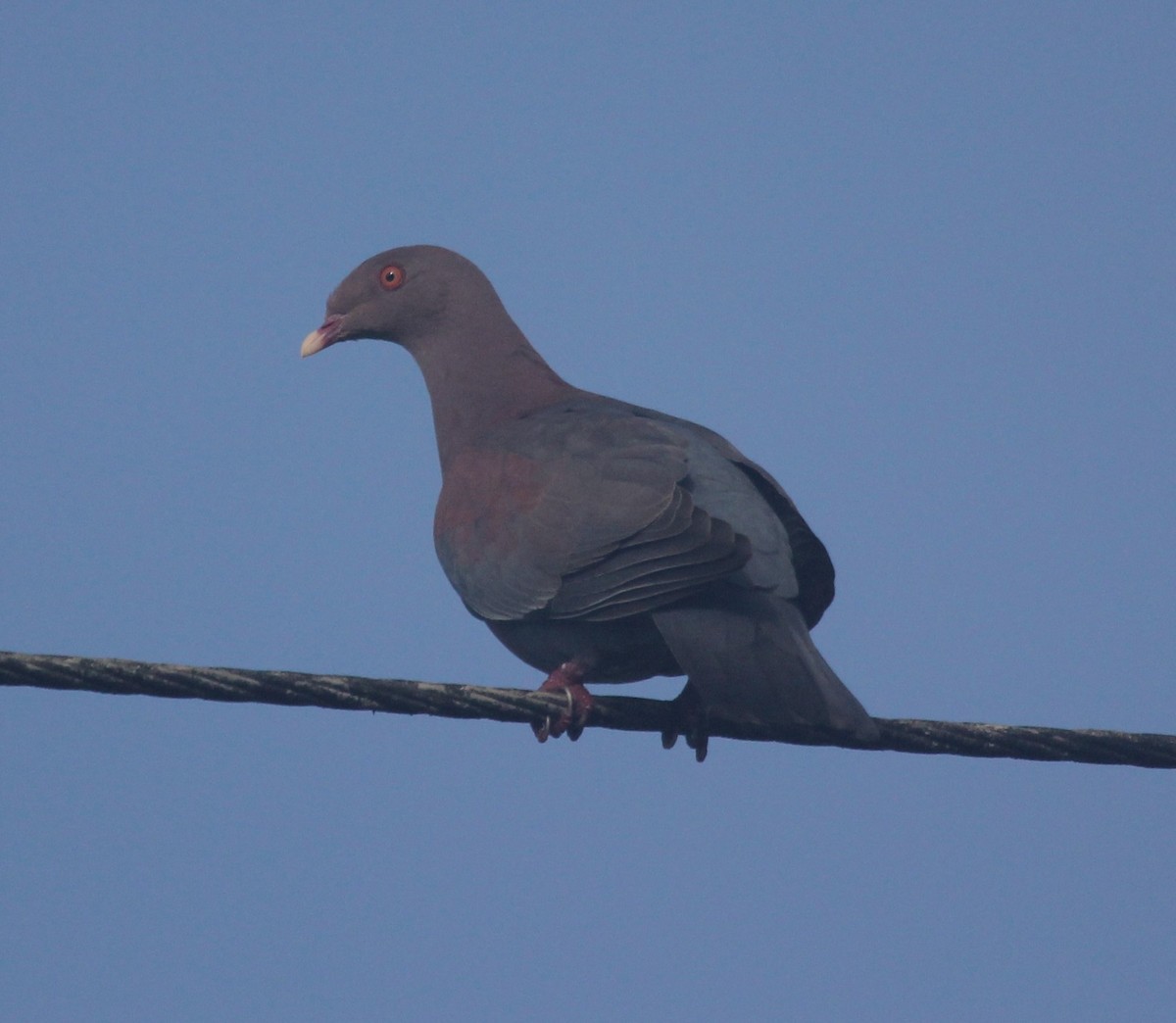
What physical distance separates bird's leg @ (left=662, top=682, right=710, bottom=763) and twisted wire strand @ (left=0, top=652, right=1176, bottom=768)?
305mm

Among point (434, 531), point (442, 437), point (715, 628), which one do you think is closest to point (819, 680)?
point (715, 628)

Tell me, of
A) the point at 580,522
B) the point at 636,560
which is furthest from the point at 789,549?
the point at 580,522

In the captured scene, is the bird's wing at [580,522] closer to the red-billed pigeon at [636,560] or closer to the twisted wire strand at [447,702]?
the red-billed pigeon at [636,560]

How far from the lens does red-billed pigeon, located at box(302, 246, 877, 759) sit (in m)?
4.47

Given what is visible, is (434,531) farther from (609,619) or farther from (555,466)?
(609,619)

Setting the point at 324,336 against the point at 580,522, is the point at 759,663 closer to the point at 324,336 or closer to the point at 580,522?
the point at 580,522

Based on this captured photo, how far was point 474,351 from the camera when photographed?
6.79m

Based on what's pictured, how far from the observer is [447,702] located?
3770 millimetres

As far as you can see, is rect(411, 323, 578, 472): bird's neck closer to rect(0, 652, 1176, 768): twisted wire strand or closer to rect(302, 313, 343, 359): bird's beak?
rect(302, 313, 343, 359): bird's beak

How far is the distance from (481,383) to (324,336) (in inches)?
34.0

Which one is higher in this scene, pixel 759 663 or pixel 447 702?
Result: pixel 759 663

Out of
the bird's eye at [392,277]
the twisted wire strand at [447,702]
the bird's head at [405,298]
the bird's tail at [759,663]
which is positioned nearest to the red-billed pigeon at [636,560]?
the bird's tail at [759,663]

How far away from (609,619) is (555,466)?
68 cm

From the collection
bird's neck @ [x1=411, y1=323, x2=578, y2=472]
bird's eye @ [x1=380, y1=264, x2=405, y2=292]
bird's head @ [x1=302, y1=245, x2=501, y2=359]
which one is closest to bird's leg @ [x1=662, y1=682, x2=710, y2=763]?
bird's neck @ [x1=411, y1=323, x2=578, y2=472]
